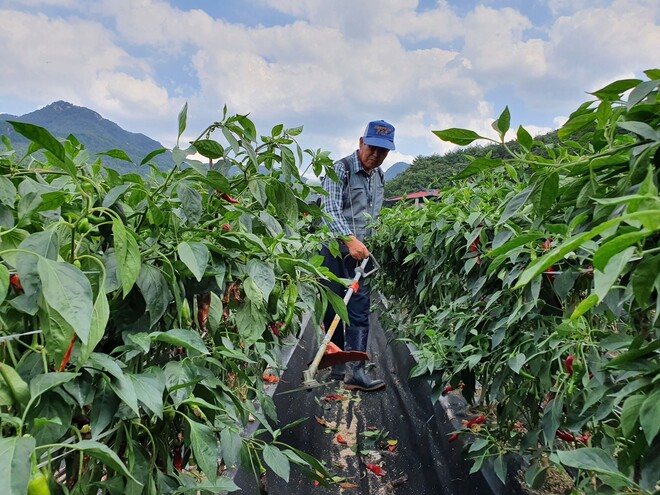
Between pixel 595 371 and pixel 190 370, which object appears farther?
pixel 595 371

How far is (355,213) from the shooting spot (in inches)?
146

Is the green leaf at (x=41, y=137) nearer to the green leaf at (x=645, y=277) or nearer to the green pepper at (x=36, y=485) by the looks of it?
the green pepper at (x=36, y=485)

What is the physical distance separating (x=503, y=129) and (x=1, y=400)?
751 mm

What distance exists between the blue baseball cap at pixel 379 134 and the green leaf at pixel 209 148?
2.63 m

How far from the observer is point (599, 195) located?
582 millimetres

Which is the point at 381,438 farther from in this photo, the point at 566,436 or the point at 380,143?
the point at 380,143

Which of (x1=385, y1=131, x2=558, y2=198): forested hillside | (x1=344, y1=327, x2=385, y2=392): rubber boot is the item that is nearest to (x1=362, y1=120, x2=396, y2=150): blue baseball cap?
Answer: (x1=344, y1=327, x2=385, y2=392): rubber boot

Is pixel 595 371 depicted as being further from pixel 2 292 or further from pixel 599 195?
pixel 2 292

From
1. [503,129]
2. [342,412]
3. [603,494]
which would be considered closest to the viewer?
[503,129]

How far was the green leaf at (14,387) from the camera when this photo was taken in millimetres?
498

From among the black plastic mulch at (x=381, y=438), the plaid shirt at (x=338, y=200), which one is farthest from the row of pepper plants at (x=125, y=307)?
the plaid shirt at (x=338, y=200)

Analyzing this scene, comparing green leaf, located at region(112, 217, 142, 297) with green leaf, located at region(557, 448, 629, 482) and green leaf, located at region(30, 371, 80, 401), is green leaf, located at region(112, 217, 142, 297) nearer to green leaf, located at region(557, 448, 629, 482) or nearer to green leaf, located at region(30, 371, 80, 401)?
green leaf, located at region(30, 371, 80, 401)

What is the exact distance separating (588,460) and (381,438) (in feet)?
7.43

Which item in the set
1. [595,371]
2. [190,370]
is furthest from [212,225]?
[595,371]
